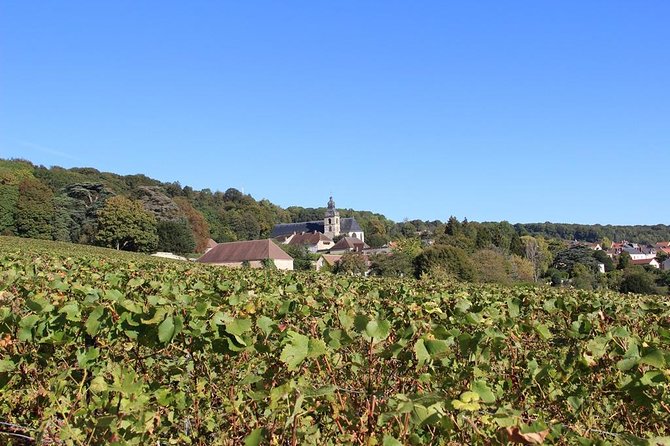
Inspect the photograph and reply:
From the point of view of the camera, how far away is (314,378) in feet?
7.99

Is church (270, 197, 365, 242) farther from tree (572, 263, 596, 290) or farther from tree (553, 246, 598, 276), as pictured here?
tree (572, 263, 596, 290)

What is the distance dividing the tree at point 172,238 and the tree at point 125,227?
357cm

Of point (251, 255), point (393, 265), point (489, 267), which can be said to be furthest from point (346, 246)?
point (393, 265)

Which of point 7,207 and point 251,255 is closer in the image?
point 251,255

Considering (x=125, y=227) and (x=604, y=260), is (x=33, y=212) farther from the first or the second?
(x=604, y=260)

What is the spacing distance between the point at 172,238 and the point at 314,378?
6729cm

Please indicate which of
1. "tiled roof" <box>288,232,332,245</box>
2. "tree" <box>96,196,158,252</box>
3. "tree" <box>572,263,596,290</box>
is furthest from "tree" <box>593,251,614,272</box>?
"tree" <box>96,196,158,252</box>

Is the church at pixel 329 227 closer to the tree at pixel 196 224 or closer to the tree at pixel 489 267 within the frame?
the tree at pixel 196 224

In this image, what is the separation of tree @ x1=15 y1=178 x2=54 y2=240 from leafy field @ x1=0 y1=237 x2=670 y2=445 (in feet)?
218

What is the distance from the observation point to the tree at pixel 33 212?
61.1 meters

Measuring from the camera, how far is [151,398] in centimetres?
228

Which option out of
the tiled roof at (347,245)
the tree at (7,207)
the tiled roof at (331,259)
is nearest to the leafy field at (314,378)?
the tiled roof at (331,259)

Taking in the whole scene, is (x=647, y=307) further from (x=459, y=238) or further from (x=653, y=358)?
(x=459, y=238)

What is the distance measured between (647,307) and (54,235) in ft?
226
